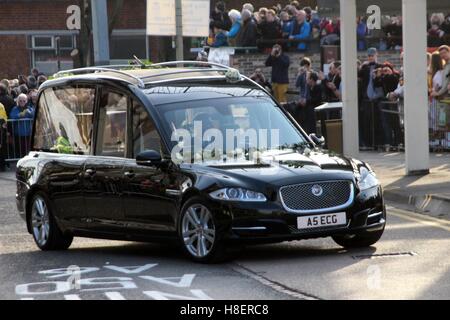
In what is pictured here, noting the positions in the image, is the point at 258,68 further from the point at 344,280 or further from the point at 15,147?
the point at 344,280

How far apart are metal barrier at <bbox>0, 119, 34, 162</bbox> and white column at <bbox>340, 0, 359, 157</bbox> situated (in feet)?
31.4

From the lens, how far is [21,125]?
1181 inches

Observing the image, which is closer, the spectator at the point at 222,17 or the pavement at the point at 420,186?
the pavement at the point at 420,186

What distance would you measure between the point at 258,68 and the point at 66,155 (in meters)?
20.4

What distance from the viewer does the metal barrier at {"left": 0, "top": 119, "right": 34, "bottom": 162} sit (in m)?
29.8

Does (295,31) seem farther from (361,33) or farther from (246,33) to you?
(361,33)

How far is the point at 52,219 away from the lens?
14500 millimetres

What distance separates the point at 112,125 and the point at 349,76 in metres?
9.62

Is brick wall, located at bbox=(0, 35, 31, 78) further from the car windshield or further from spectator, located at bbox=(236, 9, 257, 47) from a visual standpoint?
the car windshield

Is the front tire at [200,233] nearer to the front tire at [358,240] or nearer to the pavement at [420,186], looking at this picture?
the front tire at [358,240]

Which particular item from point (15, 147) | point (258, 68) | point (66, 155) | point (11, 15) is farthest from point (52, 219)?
point (11, 15)

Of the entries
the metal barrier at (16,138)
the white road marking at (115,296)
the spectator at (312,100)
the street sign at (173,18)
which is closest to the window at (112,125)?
the white road marking at (115,296)

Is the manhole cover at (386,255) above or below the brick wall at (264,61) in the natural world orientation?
below

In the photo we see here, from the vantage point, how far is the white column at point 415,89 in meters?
20.2
